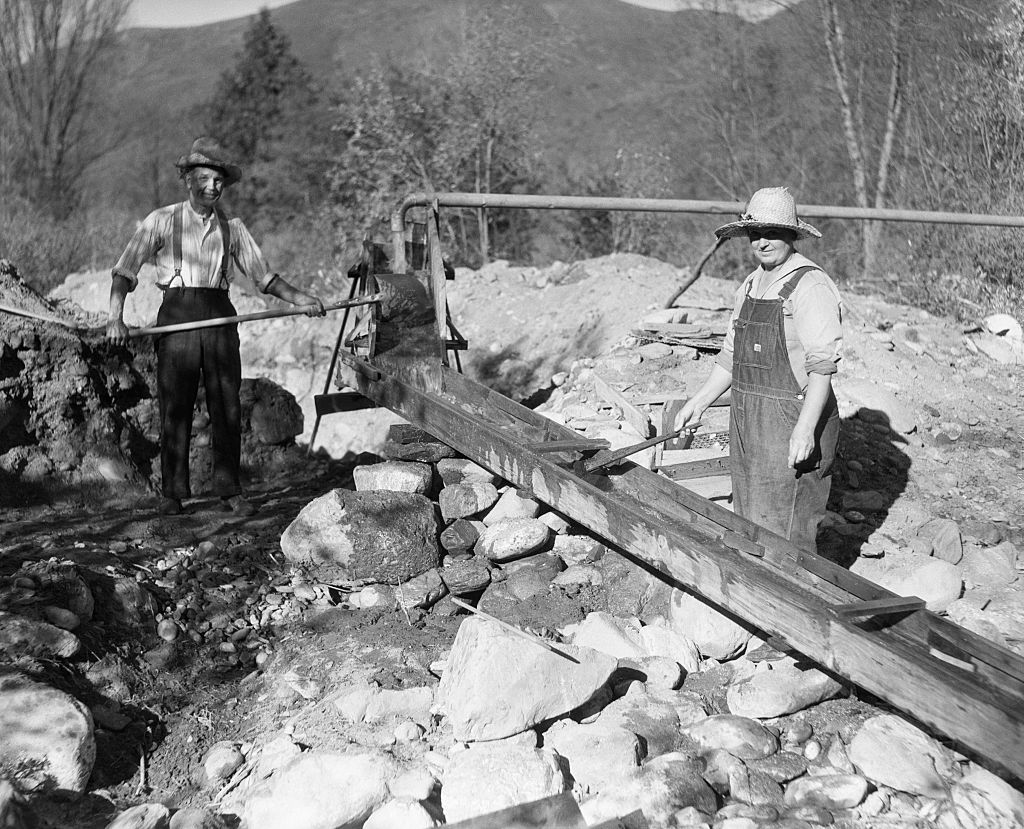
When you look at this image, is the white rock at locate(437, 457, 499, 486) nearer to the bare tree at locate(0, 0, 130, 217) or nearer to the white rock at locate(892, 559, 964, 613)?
the white rock at locate(892, 559, 964, 613)

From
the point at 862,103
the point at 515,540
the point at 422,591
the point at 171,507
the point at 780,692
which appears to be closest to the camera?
the point at 780,692

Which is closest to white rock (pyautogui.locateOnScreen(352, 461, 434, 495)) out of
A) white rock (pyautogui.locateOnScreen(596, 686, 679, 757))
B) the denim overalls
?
the denim overalls

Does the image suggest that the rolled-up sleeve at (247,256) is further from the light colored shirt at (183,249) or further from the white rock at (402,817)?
the white rock at (402,817)

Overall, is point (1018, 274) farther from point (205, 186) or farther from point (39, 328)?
point (39, 328)

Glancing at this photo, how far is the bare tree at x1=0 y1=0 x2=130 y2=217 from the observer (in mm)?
21359

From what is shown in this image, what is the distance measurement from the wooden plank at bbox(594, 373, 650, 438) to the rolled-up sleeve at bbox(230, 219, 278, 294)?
2093 mm

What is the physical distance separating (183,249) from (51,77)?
65.0 feet

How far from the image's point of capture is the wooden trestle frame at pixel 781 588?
2748mm

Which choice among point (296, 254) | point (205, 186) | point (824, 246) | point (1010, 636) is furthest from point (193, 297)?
point (296, 254)

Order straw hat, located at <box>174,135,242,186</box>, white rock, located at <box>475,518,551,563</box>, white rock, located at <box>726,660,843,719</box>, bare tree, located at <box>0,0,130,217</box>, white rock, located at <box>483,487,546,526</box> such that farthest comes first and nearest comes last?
bare tree, located at <box>0,0,130,217</box>, white rock, located at <box>483,487,546,526</box>, straw hat, located at <box>174,135,242,186</box>, white rock, located at <box>475,518,551,563</box>, white rock, located at <box>726,660,843,719</box>

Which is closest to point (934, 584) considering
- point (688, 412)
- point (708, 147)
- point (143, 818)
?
point (688, 412)

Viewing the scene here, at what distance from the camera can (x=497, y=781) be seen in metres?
3.01

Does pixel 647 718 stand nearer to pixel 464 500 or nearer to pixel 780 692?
pixel 780 692

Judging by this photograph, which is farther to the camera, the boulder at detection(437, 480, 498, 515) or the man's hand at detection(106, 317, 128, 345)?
the boulder at detection(437, 480, 498, 515)
